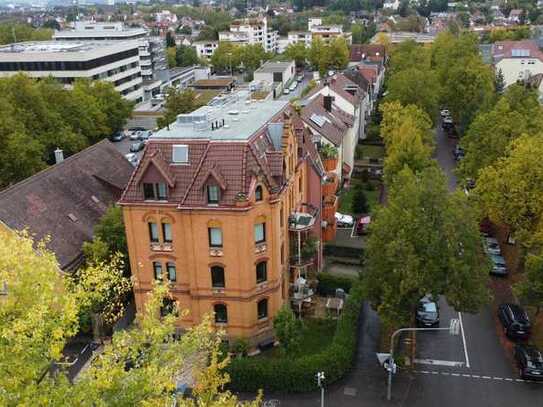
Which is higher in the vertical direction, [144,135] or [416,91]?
[416,91]

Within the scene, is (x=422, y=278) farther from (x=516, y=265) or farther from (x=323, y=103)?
(x=323, y=103)

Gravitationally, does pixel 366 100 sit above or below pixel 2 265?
below

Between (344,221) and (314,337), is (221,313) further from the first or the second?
(344,221)

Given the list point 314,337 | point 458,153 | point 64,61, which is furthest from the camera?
point 64,61

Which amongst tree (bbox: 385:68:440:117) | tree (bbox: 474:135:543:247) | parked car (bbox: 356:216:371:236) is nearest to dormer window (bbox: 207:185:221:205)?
tree (bbox: 474:135:543:247)

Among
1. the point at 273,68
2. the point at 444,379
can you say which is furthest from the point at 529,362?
the point at 273,68

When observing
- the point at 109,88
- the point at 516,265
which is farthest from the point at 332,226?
the point at 109,88
